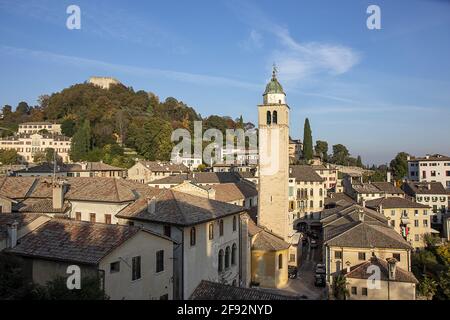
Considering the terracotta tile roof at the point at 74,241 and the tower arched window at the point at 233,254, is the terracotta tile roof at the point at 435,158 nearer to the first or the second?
the tower arched window at the point at 233,254

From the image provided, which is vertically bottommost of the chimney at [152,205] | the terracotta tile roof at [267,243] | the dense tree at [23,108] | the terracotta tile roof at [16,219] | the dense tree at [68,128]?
the terracotta tile roof at [267,243]

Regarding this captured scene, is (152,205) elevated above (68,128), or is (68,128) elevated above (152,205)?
(68,128)

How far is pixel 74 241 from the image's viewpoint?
51.2ft

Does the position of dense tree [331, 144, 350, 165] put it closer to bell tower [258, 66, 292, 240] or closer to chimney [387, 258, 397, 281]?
bell tower [258, 66, 292, 240]

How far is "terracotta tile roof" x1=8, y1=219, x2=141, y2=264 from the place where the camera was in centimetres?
1468

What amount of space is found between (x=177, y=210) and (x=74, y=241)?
5.72 m

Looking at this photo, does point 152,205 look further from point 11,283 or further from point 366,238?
point 366,238

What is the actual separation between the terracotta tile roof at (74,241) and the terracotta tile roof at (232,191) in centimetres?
2314

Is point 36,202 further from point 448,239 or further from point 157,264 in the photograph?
point 448,239

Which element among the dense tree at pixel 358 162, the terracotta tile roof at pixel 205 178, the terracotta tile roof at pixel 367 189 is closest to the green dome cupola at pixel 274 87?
the terracotta tile roof at pixel 205 178

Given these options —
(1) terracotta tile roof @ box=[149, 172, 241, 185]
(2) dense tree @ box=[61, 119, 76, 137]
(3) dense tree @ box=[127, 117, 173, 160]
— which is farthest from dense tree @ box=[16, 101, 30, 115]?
(1) terracotta tile roof @ box=[149, 172, 241, 185]

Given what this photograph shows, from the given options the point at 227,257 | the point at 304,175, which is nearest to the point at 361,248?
the point at 227,257

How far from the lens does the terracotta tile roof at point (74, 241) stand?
48.2ft

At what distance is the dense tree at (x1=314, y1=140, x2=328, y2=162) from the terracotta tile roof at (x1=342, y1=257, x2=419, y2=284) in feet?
240
